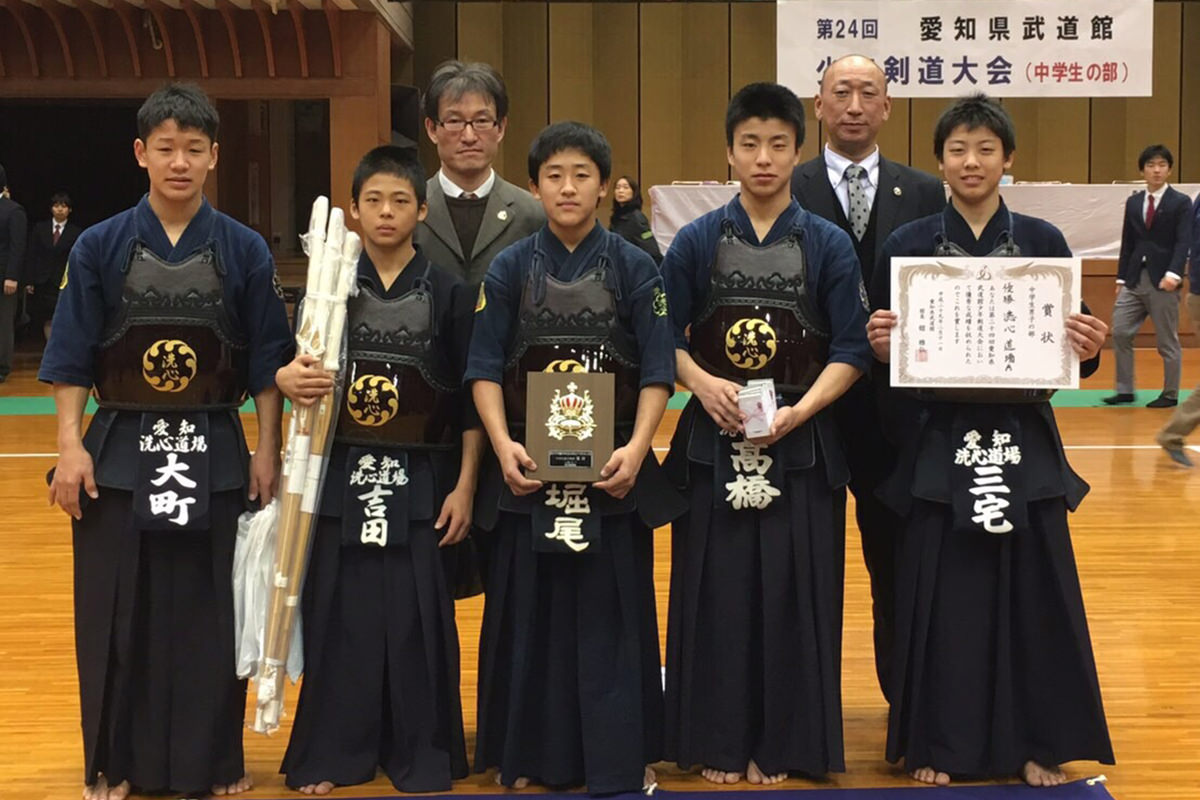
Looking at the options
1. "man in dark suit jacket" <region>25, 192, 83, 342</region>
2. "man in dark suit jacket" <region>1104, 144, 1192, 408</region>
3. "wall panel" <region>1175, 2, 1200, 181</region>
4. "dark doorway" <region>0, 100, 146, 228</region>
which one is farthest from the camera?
"dark doorway" <region>0, 100, 146, 228</region>

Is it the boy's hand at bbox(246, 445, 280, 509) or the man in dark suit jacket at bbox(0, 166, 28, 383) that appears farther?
the man in dark suit jacket at bbox(0, 166, 28, 383)

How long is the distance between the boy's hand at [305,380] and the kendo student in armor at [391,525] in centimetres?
11

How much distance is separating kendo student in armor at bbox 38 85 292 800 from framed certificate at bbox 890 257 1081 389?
1.55m

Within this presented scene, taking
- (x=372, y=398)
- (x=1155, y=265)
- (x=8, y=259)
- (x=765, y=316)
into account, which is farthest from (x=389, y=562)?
(x=8, y=259)

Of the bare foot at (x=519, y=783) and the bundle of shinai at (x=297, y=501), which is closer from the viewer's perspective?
the bundle of shinai at (x=297, y=501)

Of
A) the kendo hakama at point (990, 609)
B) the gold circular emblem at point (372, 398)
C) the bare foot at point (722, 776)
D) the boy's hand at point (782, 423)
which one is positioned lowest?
the bare foot at point (722, 776)

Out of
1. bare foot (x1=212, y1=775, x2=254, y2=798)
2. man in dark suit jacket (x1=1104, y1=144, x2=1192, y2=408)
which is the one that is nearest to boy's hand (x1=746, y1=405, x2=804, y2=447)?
bare foot (x1=212, y1=775, x2=254, y2=798)

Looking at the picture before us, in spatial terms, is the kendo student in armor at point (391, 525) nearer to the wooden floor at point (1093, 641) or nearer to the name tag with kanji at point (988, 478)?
the wooden floor at point (1093, 641)

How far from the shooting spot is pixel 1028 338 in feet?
10.2

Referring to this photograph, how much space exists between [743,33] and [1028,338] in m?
12.1

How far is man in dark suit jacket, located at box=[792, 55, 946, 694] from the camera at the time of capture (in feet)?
11.6

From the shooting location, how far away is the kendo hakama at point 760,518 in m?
3.14

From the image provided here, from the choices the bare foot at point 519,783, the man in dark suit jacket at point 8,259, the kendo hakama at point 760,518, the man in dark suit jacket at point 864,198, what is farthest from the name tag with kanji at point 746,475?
the man in dark suit jacket at point 8,259

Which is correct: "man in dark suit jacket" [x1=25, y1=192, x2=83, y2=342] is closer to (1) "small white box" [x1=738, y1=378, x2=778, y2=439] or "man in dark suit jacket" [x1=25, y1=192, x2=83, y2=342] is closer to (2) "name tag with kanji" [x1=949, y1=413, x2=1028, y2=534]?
(1) "small white box" [x1=738, y1=378, x2=778, y2=439]
